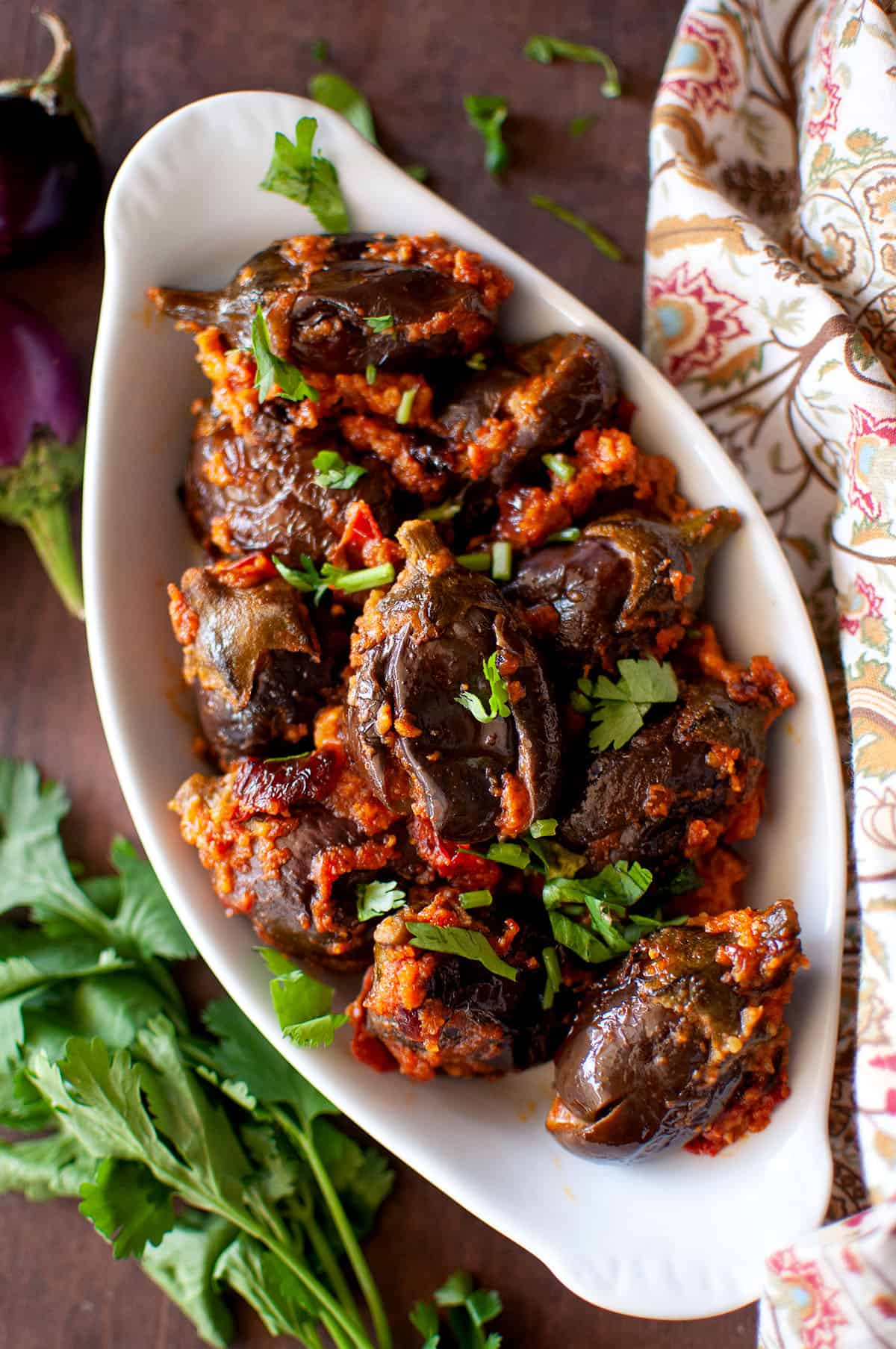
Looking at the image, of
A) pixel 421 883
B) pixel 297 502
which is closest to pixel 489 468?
pixel 297 502

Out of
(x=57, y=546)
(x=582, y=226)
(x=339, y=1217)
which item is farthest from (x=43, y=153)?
(x=339, y=1217)

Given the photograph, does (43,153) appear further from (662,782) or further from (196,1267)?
(196,1267)

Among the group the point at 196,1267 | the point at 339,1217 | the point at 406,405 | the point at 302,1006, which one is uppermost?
the point at 406,405

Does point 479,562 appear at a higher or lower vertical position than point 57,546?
higher

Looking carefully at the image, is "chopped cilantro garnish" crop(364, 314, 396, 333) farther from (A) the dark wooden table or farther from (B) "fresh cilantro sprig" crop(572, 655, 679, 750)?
(A) the dark wooden table

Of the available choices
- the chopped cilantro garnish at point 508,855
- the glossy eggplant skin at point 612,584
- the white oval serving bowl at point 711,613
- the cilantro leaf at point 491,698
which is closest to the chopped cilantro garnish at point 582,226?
the white oval serving bowl at point 711,613

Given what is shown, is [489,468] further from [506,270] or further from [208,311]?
[208,311]

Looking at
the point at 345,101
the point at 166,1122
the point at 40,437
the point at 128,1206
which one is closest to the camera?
the point at 128,1206
